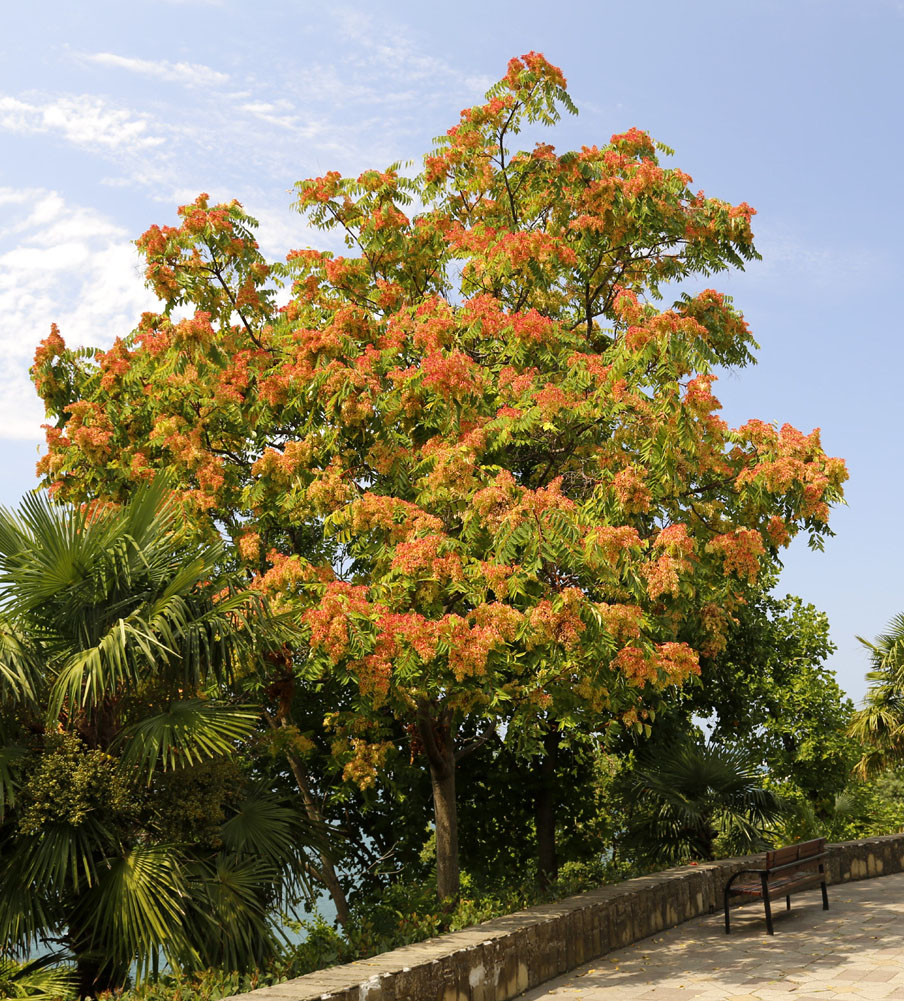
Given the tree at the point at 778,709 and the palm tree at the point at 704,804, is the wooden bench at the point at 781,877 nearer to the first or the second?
the palm tree at the point at 704,804

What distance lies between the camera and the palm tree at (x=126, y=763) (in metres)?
7.59

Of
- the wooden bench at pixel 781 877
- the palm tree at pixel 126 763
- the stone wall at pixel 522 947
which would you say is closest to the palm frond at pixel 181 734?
the palm tree at pixel 126 763

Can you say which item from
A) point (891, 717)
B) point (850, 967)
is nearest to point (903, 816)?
point (891, 717)

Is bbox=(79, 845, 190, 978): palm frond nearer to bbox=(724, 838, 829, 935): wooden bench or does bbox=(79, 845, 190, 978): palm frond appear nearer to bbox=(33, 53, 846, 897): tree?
bbox=(33, 53, 846, 897): tree

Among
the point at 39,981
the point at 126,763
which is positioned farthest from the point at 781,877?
the point at 39,981

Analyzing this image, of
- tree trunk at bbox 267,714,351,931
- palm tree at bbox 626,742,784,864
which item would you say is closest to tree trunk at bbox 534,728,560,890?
palm tree at bbox 626,742,784,864

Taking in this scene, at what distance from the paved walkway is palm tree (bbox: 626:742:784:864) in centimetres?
233

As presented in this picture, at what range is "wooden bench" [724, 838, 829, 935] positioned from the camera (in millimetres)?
10078

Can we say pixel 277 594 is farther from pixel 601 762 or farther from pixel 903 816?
pixel 903 816

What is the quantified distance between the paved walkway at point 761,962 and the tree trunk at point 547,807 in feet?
16.8

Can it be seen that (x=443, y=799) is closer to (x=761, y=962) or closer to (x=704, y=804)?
(x=704, y=804)

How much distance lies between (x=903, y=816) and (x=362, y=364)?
1654 centimetres

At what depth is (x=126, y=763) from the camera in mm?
8008

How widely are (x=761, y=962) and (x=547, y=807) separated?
7948 millimetres
